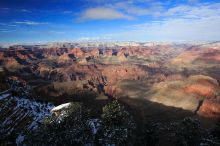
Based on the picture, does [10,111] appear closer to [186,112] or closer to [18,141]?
[18,141]

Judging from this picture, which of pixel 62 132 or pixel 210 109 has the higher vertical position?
pixel 62 132

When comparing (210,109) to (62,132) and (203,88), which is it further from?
(62,132)

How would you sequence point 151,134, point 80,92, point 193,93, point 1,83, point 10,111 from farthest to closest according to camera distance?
point 193,93 < point 80,92 < point 1,83 < point 10,111 < point 151,134

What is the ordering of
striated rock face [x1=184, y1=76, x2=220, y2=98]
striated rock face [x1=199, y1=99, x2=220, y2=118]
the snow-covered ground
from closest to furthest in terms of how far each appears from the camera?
the snow-covered ground → striated rock face [x1=199, y1=99, x2=220, y2=118] → striated rock face [x1=184, y1=76, x2=220, y2=98]

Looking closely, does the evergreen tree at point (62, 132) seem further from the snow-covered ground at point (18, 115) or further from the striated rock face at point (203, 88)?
the striated rock face at point (203, 88)

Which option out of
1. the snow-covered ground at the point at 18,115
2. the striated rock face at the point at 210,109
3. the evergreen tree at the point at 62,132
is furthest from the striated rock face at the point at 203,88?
the evergreen tree at the point at 62,132

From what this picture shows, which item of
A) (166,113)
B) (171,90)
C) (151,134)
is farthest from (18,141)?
(171,90)

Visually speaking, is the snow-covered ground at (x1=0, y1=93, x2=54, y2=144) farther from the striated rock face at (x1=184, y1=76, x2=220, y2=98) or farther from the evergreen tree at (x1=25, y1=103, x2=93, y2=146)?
the striated rock face at (x1=184, y1=76, x2=220, y2=98)

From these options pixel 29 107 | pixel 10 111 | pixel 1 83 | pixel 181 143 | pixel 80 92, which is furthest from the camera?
pixel 80 92

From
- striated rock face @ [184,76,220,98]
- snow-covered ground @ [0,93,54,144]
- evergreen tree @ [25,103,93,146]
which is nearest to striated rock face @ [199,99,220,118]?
striated rock face @ [184,76,220,98]

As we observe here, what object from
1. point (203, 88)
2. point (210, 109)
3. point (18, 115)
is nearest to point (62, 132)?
point (18, 115)

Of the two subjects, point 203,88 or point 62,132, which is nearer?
point 62,132
